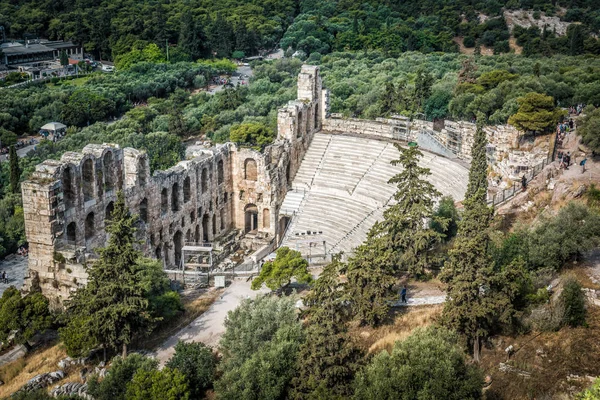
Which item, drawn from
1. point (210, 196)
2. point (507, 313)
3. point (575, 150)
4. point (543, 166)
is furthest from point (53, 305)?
point (575, 150)

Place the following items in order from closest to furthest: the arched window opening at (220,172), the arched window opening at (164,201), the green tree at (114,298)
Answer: the green tree at (114,298), the arched window opening at (164,201), the arched window opening at (220,172)

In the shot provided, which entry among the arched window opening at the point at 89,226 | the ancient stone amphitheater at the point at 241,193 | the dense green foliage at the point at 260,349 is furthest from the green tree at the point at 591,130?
the arched window opening at the point at 89,226

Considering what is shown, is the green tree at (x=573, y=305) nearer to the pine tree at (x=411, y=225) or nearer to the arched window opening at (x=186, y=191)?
the pine tree at (x=411, y=225)

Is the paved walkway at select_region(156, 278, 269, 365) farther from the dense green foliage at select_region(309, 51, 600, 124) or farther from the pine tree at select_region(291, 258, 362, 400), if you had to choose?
the dense green foliage at select_region(309, 51, 600, 124)

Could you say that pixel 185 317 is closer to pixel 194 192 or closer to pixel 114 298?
pixel 114 298

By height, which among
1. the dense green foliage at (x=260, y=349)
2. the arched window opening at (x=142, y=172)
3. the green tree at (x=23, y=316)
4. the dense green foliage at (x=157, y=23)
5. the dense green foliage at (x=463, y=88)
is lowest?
the green tree at (x=23, y=316)

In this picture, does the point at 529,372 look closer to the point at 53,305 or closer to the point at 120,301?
the point at 120,301

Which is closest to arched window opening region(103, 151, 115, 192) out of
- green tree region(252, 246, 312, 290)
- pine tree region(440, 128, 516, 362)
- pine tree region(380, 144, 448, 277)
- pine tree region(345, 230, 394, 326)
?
green tree region(252, 246, 312, 290)
